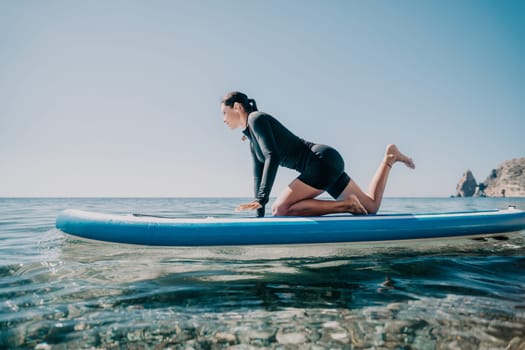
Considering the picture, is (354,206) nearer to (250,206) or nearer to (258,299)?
(250,206)

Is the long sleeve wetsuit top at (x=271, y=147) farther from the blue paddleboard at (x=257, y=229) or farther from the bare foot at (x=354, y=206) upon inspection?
the bare foot at (x=354, y=206)

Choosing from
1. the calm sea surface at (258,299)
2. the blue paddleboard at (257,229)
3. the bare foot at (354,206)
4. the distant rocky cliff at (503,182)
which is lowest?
the calm sea surface at (258,299)

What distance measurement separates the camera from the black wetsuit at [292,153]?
10.5ft

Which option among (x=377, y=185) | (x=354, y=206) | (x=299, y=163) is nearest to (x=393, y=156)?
(x=377, y=185)

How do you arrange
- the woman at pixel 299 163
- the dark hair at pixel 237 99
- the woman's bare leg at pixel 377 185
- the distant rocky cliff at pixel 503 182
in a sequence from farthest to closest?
the distant rocky cliff at pixel 503 182, the woman's bare leg at pixel 377 185, the dark hair at pixel 237 99, the woman at pixel 299 163

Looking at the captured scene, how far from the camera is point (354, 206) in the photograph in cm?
364

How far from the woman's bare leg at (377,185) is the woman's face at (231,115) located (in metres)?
1.45

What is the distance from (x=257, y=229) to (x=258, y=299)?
1003mm

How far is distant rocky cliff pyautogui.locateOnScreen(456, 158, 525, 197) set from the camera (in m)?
83.2

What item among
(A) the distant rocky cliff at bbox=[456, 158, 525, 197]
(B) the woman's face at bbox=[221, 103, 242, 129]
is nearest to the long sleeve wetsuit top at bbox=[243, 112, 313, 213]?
(B) the woman's face at bbox=[221, 103, 242, 129]

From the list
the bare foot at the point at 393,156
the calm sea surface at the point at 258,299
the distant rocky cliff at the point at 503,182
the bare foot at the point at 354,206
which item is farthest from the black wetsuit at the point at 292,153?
the distant rocky cliff at the point at 503,182

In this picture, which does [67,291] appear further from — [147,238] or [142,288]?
[147,238]

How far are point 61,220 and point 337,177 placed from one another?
2993mm

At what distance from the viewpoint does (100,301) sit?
185 centimetres
